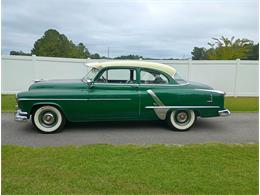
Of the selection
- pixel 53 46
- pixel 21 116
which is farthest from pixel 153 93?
pixel 53 46

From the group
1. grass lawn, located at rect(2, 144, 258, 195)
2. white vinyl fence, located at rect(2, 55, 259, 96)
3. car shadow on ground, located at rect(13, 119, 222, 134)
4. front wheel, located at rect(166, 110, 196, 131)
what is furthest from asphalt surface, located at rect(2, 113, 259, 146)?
white vinyl fence, located at rect(2, 55, 259, 96)

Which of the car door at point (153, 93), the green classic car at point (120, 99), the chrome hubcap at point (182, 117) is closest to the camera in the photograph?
the green classic car at point (120, 99)

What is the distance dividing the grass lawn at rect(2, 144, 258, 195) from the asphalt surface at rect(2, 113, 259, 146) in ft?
2.35

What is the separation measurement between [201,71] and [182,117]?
919 centimetres

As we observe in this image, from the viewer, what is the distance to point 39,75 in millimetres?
15273

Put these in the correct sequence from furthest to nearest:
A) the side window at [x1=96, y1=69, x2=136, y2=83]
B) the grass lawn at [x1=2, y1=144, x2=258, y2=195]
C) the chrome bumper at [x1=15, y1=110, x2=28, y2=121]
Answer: the side window at [x1=96, y1=69, x2=136, y2=83], the chrome bumper at [x1=15, y1=110, x2=28, y2=121], the grass lawn at [x1=2, y1=144, x2=258, y2=195]

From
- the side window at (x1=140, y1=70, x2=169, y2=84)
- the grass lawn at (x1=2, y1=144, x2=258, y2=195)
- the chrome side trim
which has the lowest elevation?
the grass lawn at (x1=2, y1=144, x2=258, y2=195)

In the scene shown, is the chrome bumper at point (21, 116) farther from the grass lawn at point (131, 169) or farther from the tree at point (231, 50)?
the tree at point (231, 50)

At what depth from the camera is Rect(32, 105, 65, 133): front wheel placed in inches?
281

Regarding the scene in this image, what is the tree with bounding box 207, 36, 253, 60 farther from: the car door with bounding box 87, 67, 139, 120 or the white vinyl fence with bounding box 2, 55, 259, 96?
the car door with bounding box 87, 67, 139, 120

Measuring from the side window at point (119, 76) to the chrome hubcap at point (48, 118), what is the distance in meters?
1.53

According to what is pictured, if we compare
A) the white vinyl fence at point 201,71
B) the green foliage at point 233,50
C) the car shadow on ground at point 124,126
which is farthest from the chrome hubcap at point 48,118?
the green foliage at point 233,50

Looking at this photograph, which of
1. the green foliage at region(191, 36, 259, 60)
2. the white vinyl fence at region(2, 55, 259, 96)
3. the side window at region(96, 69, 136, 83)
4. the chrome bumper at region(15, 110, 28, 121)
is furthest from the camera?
the green foliage at region(191, 36, 259, 60)

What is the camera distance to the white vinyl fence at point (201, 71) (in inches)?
602
